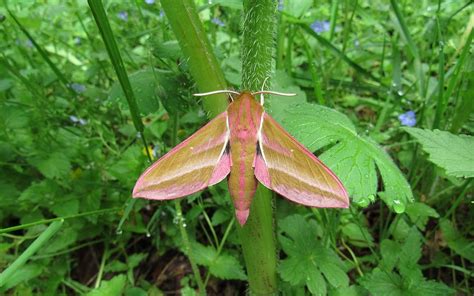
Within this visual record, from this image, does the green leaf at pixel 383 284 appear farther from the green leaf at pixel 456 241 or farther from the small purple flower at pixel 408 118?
the small purple flower at pixel 408 118

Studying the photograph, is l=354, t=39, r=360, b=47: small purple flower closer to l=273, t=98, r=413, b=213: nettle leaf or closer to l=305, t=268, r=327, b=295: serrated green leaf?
l=273, t=98, r=413, b=213: nettle leaf

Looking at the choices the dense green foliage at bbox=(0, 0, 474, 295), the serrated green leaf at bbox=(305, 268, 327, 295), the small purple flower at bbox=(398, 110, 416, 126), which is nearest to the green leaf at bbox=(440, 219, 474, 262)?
the dense green foliage at bbox=(0, 0, 474, 295)

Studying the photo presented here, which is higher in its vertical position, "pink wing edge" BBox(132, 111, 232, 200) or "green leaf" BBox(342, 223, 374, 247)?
"pink wing edge" BBox(132, 111, 232, 200)

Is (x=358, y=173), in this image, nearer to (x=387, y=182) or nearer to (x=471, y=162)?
(x=387, y=182)

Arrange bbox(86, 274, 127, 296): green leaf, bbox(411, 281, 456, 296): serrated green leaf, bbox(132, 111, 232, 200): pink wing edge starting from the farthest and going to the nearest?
bbox(86, 274, 127, 296): green leaf → bbox(411, 281, 456, 296): serrated green leaf → bbox(132, 111, 232, 200): pink wing edge

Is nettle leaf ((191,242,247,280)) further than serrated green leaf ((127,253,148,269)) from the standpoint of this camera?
No

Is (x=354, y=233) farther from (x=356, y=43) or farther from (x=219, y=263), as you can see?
(x=356, y=43)

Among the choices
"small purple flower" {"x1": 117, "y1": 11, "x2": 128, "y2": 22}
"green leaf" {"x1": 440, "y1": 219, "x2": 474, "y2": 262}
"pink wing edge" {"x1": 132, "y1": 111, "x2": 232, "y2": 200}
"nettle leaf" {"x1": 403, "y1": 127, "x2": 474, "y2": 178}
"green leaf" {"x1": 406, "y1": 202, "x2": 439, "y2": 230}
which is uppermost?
"small purple flower" {"x1": 117, "y1": 11, "x2": 128, "y2": 22}
